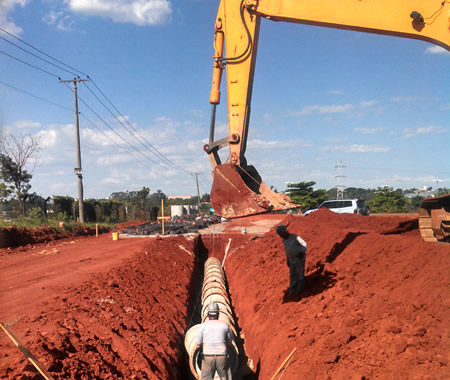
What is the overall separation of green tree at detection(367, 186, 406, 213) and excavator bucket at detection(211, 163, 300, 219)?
105 feet

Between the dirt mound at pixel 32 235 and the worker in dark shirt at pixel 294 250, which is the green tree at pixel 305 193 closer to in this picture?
the dirt mound at pixel 32 235

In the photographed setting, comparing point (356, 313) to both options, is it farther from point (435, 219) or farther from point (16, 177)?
point (16, 177)

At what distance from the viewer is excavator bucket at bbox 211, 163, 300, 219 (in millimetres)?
7230

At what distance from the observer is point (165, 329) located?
770 centimetres

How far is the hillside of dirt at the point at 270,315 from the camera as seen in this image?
461 cm

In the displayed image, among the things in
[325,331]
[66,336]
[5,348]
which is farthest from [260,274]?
[5,348]

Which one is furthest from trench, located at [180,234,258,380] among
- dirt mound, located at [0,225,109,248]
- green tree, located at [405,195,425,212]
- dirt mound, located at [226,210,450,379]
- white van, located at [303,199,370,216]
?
green tree, located at [405,195,425,212]

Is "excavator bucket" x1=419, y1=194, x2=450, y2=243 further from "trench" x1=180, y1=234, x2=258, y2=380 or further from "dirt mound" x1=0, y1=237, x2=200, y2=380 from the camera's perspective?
"dirt mound" x1=0, y1=237, x2=200, y2=380

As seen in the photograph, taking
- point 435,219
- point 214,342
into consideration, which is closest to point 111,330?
point 214,342

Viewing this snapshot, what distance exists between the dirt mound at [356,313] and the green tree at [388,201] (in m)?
28.6

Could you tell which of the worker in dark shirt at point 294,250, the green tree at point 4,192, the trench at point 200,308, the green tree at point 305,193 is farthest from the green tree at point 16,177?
the green tree at point 305,193

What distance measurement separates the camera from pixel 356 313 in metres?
5.91

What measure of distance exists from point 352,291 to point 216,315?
8.84 feet

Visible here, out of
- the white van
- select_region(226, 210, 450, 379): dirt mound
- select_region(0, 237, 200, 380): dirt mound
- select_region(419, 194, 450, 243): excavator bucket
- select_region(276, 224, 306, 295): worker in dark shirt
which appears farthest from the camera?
the white van
